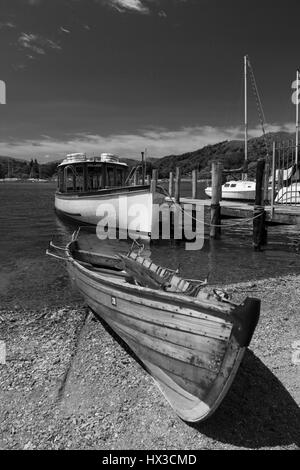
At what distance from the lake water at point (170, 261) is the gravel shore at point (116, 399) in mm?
3145

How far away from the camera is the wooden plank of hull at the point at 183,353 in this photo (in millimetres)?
3916

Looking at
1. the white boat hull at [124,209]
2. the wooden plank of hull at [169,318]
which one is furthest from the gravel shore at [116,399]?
the white boat hull at [124,209]

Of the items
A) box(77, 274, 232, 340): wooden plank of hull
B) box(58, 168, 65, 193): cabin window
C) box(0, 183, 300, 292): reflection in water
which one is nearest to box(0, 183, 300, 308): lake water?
box(0, 183, 300, 292): reflection in water

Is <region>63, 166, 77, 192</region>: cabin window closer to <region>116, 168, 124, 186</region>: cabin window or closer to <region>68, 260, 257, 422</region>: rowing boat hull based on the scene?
<region>116, 168, 124, 186</region>: cabin window

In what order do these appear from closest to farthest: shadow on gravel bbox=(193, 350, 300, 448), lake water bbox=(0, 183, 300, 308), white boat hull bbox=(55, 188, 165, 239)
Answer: shadow on gravel bbox=(193, 350, 300, 448) → lake water bbox=(0, 183, 300, 308) → white boat hull bbox=(55, 188, 165, 239)

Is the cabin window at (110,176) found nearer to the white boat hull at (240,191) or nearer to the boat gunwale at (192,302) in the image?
the white boat hull at (240,191)

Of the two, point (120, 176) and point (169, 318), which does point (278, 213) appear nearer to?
point (169, 318)

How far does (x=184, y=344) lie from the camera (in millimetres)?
4262

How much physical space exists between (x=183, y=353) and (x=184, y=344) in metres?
0.13

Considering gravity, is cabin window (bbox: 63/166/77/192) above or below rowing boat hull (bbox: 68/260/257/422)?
above

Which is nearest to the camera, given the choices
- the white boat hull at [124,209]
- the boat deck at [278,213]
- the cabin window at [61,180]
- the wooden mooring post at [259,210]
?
the boat deck at [278,213]

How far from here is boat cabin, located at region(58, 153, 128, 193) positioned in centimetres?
2350

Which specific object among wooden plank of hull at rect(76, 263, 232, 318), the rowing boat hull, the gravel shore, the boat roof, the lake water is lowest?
the gravel shore

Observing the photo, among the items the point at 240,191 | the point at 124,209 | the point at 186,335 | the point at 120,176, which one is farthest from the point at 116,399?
the point at 240,191
